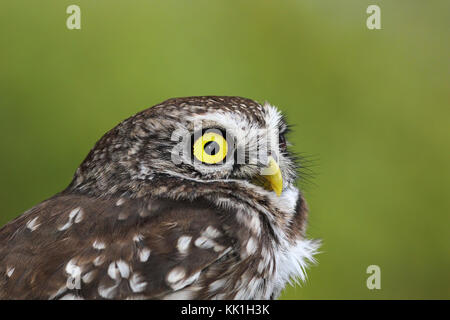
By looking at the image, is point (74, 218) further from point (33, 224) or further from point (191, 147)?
point (191, 147)

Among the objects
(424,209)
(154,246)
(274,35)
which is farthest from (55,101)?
(424,209)

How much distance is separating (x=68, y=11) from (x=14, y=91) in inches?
26.3

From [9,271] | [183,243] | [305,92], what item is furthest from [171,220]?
[305,92]

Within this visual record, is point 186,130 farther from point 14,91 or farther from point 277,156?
point 14,91

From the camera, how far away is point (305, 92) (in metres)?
4.51

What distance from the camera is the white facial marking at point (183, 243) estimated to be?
87.2 inches

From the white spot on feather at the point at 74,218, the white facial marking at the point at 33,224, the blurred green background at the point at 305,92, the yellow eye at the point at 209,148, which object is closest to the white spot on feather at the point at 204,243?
the yellow eye at the point at 209,148

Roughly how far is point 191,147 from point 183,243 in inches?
14.4

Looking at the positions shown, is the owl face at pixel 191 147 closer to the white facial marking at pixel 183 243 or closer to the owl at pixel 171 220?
the owl at pixel 171 220

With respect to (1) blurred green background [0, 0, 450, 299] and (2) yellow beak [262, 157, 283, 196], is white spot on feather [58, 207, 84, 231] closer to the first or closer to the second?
(2) yellow beak [262, 157, 283, 196]

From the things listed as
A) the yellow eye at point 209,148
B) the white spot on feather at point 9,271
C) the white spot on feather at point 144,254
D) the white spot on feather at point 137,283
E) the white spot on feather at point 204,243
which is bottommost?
the white spot on feather at point 137,283

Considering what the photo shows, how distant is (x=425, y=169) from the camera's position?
454cm

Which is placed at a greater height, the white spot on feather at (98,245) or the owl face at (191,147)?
the owl face at (191,147)

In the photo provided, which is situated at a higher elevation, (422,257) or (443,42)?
(443,42)
